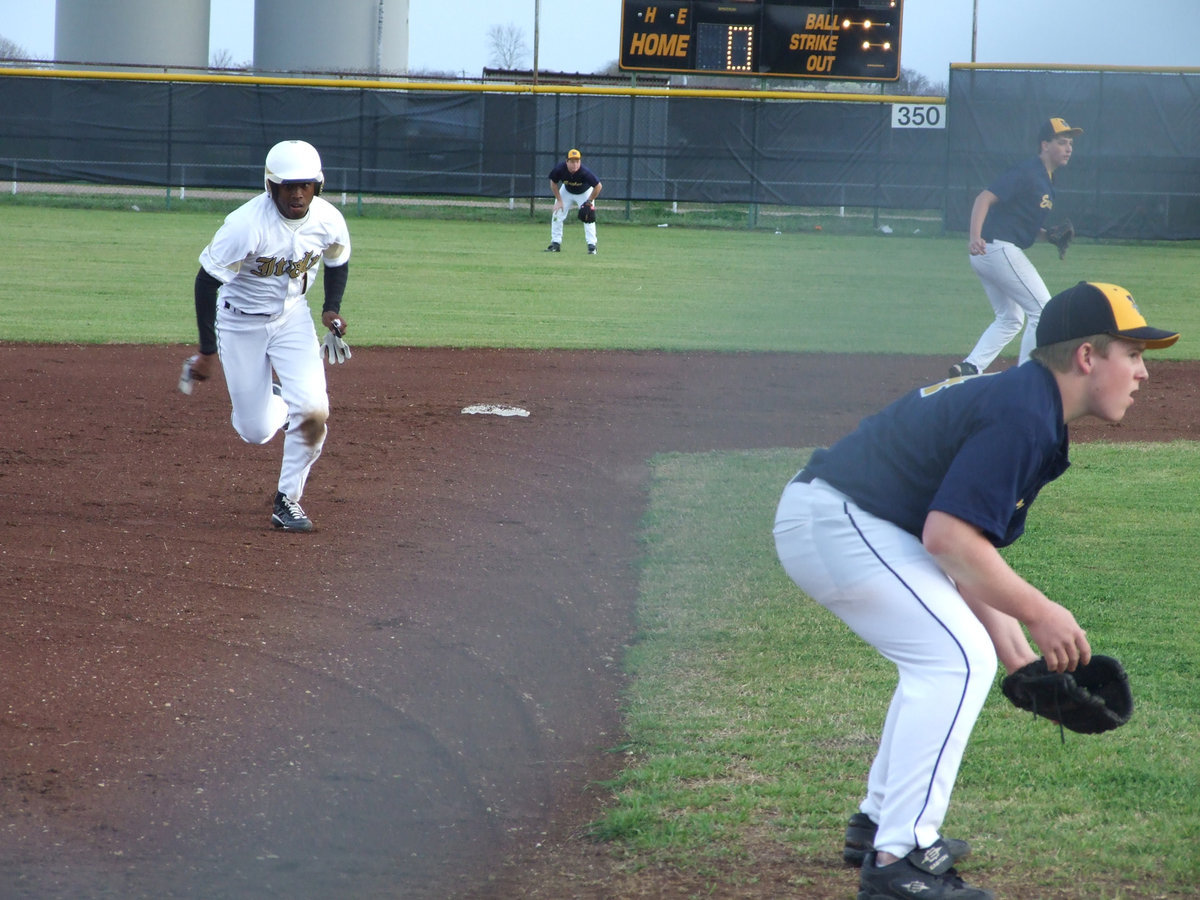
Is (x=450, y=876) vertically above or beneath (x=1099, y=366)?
beneath

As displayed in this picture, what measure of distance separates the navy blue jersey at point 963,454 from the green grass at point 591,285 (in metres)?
8.45

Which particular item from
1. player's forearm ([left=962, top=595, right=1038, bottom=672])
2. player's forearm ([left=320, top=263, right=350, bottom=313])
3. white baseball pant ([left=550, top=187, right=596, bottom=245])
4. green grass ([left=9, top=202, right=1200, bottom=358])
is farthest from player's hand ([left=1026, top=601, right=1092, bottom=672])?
white baseball pant ([left=550, top=187, right=596, bottom=245])

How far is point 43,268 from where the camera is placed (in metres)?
15.0

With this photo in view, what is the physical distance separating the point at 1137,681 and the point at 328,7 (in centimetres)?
3168

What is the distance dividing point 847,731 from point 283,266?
3.24m

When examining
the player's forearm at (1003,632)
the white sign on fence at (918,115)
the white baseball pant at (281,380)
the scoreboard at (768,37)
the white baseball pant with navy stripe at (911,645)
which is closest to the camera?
the white baseball pant with navy stripe at (911,645)

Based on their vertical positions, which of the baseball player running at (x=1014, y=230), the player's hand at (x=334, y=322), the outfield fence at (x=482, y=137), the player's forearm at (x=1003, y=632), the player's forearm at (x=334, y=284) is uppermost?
the outfield fence at (x=482, y=137)

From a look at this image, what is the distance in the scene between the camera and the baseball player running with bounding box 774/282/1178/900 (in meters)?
2.34

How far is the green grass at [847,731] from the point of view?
9.61 ft

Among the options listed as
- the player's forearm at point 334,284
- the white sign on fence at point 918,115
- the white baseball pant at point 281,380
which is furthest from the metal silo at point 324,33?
the white baseball pant at point 281,380

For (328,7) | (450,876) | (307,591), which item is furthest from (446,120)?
(450,876)

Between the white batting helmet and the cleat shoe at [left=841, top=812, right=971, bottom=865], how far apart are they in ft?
11.8

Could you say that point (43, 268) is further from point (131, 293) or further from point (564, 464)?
point (564, 464)

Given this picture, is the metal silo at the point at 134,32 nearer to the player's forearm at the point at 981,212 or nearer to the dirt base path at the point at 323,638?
the dirt base path at the point at 323,638
